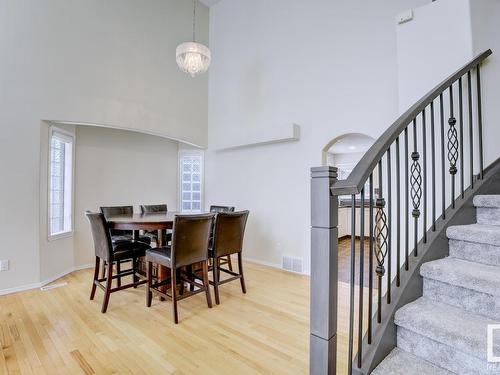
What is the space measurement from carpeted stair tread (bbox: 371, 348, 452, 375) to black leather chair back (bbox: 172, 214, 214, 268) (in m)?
1.82

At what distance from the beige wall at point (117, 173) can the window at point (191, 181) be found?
0.17 m

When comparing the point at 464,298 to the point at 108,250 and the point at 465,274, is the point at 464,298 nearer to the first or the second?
the point at 465,274

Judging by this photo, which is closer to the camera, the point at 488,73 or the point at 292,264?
the point at 488,73

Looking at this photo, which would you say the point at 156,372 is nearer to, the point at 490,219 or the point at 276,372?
the point at 276,372

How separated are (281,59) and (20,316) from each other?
4.74 metres

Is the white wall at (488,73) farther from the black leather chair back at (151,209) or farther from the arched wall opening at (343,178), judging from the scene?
the black leather chair back at (151,209)

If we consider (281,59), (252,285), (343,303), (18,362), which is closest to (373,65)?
(281,59)

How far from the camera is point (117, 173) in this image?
464cm

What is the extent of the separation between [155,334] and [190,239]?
850 mm

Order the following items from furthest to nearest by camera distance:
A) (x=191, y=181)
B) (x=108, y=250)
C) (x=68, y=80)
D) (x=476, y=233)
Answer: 1. (x=191, y=181)
2. (x=68, y=80)
3. (x=108, y=250)
4. (x=476, y=233)

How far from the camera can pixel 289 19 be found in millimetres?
4277

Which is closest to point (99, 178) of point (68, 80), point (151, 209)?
point (151, 209)

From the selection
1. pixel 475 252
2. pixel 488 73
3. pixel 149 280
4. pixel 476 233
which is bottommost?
pixel 149 280

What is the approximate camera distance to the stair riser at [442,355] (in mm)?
1059
